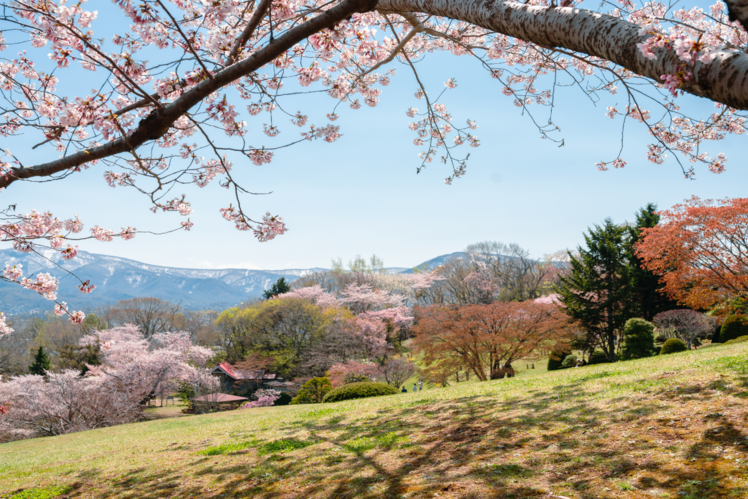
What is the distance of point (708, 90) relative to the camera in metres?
1.66

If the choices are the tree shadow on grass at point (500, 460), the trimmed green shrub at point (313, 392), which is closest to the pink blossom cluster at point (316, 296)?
the trimmed green shrub at point (313, 392)

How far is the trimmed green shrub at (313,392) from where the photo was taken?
707 inches

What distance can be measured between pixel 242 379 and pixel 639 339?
2586 cm

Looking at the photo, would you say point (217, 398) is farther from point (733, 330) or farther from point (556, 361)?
point (733, 330)

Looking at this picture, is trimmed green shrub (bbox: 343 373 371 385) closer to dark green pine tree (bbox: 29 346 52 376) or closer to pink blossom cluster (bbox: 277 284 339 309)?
pink blossom cluster (bbox: 277 284 339 309)

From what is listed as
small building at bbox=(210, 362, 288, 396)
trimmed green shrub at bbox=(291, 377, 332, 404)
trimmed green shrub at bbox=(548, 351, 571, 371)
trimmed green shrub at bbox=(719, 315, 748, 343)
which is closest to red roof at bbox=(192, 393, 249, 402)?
small building at bbox=(210, 362, 288, 396)

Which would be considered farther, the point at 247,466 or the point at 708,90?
the point at 247,466

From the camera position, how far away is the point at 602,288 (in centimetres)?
2202

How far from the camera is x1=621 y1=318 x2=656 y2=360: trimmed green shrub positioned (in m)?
16.9

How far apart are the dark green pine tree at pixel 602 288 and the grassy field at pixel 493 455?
17.0m

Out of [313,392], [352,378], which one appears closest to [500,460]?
[313,392]

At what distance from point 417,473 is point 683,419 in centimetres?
270

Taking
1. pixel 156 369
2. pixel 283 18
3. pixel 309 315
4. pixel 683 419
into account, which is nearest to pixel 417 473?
pixel 683 419

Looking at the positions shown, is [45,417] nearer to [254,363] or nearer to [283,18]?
[254,363]
